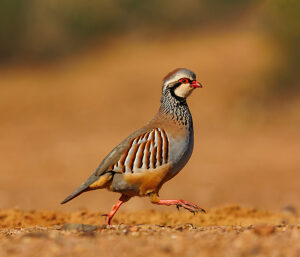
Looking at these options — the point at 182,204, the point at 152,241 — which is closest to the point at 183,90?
the point at 182,204

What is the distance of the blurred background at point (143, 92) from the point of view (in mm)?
15805

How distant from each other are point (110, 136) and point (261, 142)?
18.1 feet

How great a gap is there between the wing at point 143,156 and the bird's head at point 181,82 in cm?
67

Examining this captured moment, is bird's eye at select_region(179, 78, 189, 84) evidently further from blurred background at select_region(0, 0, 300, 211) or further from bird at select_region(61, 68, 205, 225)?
blurred background at select_region(0, 0, 300, 211)

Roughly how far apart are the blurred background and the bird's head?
18.0ft

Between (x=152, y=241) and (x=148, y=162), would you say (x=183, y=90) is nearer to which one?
(x=148, y=162)

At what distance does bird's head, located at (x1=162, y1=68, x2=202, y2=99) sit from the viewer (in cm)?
696

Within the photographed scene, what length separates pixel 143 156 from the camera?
6535mm

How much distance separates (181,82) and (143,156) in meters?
1.00

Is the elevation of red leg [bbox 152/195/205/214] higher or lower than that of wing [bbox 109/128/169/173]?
lower

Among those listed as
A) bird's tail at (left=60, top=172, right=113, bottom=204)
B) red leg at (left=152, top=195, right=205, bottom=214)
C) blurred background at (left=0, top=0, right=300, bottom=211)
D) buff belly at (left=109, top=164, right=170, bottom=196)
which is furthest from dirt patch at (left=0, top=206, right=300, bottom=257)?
blurred background at (left=0, top=0, right=300, bottom=211)

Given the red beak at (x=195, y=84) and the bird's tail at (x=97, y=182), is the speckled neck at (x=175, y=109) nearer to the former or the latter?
the red beak at (x=195, y=84)

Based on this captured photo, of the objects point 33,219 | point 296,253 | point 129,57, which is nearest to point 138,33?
point 129,57

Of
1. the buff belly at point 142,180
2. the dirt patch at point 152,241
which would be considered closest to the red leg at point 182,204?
the buff belly at point 142,180
